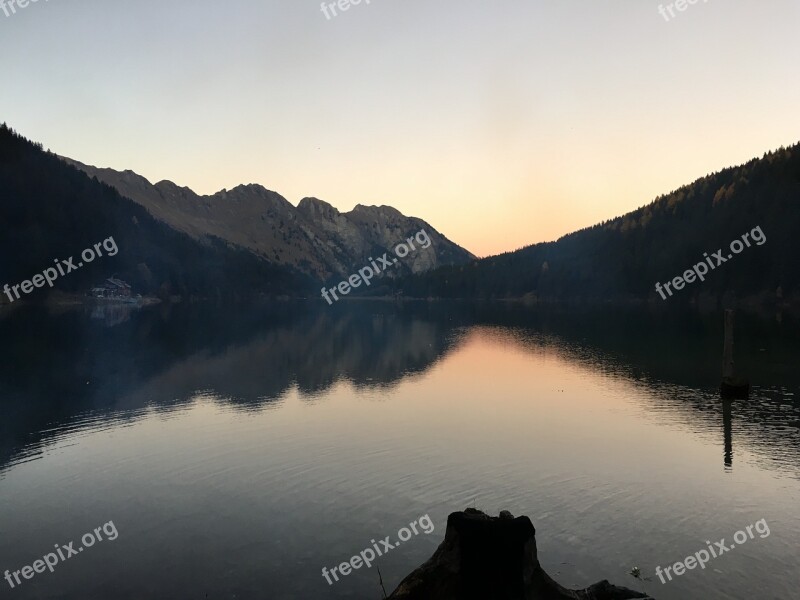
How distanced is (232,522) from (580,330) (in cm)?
12038

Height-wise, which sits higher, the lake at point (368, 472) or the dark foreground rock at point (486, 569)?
the dark foreground rock at point (486, 569)

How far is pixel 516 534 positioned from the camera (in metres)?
13.2

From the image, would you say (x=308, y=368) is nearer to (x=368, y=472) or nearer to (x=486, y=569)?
(x=368, y=472)

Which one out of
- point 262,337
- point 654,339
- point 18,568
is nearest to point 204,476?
point 18,568

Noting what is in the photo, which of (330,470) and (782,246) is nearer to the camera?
(330,470)

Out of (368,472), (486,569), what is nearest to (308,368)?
(368,472)

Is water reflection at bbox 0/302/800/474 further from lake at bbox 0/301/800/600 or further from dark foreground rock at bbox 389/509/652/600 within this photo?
dark foreground rock at bbox 389/509/652/600

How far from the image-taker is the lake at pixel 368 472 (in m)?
18.3

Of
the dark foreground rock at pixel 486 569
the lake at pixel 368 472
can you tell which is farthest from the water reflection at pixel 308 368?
the dark foreground rock at pixel 486 569

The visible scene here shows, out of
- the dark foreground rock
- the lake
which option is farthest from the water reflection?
the dark foreground rock

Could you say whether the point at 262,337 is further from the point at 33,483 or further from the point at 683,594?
the point at 683,594

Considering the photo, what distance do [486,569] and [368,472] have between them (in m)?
16.9

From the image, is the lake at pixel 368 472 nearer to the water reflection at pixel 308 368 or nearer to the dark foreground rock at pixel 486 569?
the water reflection at pixel 308 368

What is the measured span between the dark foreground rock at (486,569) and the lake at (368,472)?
424 cm
